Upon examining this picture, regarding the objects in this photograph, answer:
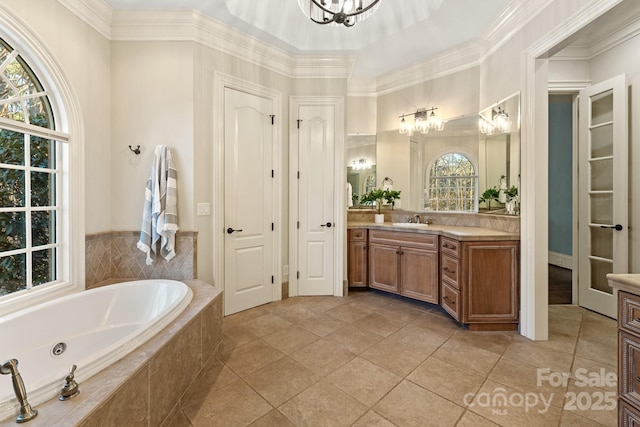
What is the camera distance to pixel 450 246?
2.84m

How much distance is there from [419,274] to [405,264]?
0.19 metres

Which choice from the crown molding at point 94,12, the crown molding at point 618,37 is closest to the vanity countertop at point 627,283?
the crown molding at point 618,37

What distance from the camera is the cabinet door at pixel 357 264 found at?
3660mm

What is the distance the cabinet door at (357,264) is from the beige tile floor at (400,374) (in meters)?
0.72

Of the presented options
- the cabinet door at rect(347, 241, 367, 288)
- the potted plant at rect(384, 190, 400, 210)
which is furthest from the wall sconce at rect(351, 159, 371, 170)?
the cabinet door at rect(347, 241, 367, 288)

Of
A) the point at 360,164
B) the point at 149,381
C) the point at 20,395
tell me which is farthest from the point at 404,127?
the point at 20,395

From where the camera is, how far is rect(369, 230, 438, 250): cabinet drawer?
10.1 ft

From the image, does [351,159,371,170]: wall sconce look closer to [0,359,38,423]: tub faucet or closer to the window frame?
the window frame

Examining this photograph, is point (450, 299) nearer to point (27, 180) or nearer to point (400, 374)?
point (400, 374)

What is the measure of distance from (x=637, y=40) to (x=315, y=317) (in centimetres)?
409

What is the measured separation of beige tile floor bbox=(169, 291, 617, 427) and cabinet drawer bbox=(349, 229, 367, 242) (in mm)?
1002

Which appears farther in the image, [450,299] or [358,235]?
[358,235]

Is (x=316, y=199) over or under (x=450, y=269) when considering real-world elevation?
over

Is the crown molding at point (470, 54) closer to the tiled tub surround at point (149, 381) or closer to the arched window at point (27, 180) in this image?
the tiled tub surround at point (149, 381)
